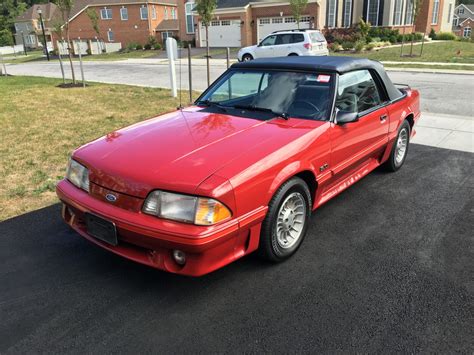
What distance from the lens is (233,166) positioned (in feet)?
9.60

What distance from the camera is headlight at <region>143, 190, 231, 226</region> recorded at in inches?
107

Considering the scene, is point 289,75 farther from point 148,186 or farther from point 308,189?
point 148,186

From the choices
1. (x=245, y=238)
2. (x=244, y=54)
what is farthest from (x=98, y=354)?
(x=244, y=54)

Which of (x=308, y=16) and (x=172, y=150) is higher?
(x=308, y=16)

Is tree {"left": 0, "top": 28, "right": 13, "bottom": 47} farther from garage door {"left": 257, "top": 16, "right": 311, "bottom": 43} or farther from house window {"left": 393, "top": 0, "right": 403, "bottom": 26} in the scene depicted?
house window {"left": 393, "top": 0, "right": 403, "bottom": 26}

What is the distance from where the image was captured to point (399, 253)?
358 centimetres

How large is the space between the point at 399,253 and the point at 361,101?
1713 mm

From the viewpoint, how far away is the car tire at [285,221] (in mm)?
3162

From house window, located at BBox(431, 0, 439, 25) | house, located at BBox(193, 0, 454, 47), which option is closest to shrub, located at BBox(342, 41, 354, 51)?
house, located at BBox(193, 0, 454, 47)

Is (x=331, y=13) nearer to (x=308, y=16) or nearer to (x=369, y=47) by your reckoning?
(x=308, y=16)

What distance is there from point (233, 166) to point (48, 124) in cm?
688

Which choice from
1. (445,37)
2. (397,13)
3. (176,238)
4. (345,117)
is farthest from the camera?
(445,37)

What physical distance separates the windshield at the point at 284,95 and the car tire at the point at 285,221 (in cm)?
82

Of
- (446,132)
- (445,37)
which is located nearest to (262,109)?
(446,132)
